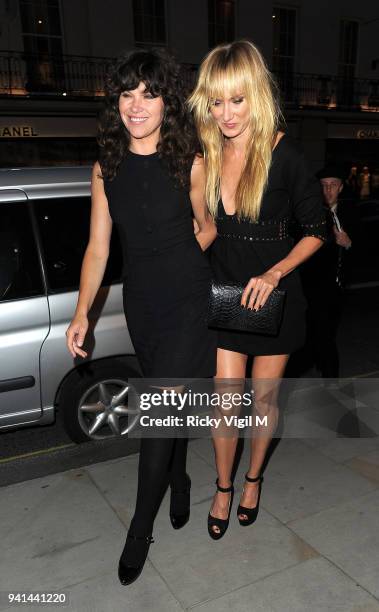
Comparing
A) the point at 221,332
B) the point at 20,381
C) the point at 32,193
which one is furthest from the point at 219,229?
the point at 20,381

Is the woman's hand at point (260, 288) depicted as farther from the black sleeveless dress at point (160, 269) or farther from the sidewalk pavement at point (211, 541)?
the sidewalk pavement at point (211, 541)

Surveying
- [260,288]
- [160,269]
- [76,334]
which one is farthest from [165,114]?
[76,334]

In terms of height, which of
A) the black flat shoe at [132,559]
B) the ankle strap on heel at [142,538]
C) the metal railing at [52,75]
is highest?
the metal railing at [52,75]

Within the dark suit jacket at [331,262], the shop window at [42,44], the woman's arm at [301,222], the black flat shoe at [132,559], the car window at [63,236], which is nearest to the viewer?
the woman's arm at [301,222]

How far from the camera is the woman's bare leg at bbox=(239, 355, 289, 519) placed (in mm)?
2443

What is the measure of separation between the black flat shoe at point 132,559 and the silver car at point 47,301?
4.01 ft

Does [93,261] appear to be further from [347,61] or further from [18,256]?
[347,61]

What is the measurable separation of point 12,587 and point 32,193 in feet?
6.71

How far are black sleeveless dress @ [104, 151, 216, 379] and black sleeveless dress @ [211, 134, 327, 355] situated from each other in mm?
117

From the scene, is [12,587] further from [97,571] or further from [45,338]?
[45,338]

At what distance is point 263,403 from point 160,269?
87cm

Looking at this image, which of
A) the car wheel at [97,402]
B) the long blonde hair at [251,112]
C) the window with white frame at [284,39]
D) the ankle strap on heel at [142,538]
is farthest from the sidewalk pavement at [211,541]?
the window with white frame at [284,39]

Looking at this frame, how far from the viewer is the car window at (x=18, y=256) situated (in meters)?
3.05

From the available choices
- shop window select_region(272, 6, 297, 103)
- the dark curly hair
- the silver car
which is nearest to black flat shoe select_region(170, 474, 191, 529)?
the silver car
